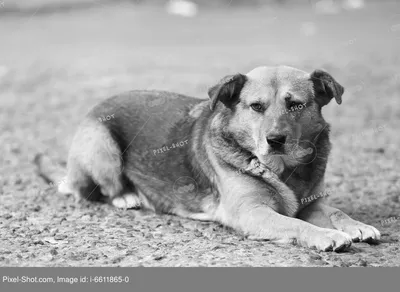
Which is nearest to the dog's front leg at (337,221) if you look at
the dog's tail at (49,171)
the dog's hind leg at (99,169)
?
the dog's hind leg at (99,169)

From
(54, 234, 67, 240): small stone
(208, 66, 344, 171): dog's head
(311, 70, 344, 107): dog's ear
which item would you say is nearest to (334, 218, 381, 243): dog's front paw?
(208, 66, 344, 171): dog's head

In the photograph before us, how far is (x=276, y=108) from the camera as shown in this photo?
5.43m

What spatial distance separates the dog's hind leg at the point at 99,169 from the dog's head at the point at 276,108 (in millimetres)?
1509

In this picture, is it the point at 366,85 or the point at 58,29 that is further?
the point at 58,29

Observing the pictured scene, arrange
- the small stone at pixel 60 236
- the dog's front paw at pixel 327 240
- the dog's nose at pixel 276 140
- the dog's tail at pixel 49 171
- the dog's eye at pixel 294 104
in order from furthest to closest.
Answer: the dog's tail at pixel 49 171
the small stone at pixel 60 236
the dog's eye at pixel 294 104
the dog's nose at pixel 276 140
the dog's front paw at pixel 327 240

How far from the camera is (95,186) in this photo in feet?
22.7

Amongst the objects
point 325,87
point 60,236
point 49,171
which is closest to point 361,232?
point 325,87

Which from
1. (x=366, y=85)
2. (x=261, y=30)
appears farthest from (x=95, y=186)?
(x=261, y=30)

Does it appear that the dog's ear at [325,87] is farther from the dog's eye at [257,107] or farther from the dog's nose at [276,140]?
the dog's nose at [276,140]

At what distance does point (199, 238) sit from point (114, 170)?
1.58 metres

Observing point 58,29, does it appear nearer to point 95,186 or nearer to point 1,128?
point 1,128

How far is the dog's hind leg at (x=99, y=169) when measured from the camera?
6742 mm

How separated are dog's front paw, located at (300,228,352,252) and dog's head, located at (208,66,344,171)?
0.77 metres

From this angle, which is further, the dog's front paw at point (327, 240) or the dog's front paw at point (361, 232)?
the dog's front paw at point (361, 232)
